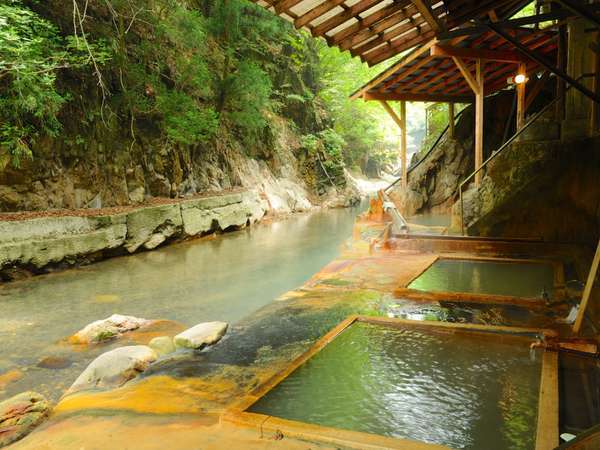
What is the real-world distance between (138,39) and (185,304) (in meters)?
10.7

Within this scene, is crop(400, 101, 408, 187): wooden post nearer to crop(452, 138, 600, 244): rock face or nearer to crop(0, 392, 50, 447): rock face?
crop(452, 138, 600, 244): rock face

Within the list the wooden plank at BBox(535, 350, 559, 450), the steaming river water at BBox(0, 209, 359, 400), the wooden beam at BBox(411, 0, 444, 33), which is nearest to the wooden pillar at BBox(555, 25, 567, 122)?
the wooden beam at BBox(411, 0, 444, 33)

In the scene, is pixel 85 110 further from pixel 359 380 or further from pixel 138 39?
pixel 359 380

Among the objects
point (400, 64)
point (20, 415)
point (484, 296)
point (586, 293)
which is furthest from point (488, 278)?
point (20, 415)

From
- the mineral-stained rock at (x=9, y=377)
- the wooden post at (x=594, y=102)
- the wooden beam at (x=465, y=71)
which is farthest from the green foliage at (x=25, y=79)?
the wooden post at (x=594, y=102)

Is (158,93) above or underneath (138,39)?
underneath

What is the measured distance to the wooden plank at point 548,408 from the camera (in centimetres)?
257

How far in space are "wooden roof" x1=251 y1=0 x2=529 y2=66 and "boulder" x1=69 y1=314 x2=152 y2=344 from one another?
4403 mm

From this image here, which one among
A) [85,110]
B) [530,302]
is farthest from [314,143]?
[530,302]

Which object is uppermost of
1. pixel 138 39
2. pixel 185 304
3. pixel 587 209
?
pixel 138 39

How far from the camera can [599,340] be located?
3877 mm

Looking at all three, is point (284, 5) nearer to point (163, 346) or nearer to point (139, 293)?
point (163, 346)

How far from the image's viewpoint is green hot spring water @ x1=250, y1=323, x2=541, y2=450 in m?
2.92

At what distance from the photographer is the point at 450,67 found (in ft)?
36.1
